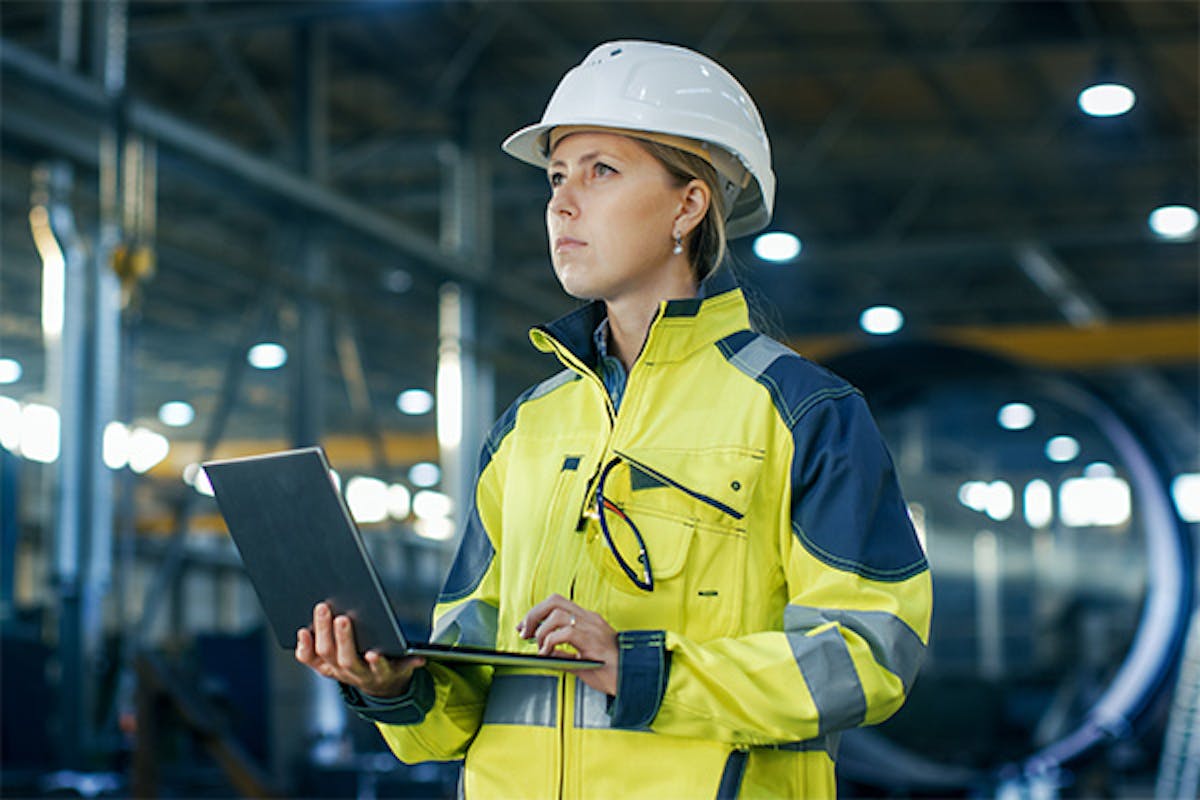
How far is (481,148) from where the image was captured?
14.0 meters

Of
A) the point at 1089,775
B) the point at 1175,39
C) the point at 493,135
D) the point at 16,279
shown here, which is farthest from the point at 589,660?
the point at 493,135

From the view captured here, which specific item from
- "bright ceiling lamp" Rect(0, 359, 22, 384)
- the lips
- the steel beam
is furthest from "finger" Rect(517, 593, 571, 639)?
"bright ceiling lamp" Rect(0, 359, 22, 384)

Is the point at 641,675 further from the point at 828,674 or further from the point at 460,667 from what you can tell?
the point at 460,667

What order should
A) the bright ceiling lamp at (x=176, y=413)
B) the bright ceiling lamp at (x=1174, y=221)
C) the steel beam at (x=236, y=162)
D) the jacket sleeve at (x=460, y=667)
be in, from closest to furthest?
the jacket sleeve at (x=460, y=667), the steel beam at (x=236, y=162), the bright ceiling lamp at (x=1174, y=221), the bright ceiling lamp at (x=176, y=413)

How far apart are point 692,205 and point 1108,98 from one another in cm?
960

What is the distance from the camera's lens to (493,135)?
1459 centimetres

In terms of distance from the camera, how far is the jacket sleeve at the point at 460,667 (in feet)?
6.49

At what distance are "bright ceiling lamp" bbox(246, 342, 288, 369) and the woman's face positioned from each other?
34.8 ft

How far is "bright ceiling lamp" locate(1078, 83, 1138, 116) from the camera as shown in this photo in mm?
10891

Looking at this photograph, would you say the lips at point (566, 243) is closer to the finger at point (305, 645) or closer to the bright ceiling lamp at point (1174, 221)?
the finger at point (305, 645)

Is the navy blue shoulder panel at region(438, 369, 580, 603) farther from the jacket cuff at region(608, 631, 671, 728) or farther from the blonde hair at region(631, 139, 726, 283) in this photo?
the jacket cuff at region(608, 631, 671, 728)

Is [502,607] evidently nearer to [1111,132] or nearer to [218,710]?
[218,710]

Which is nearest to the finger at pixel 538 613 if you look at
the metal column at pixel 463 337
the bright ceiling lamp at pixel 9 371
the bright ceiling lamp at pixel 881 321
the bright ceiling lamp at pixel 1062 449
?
the bright ceiling lamp at pixel 9 371

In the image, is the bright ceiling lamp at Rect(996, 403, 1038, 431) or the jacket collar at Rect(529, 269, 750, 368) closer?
the jacket collar at Rect(529, 269, 750, 368)
